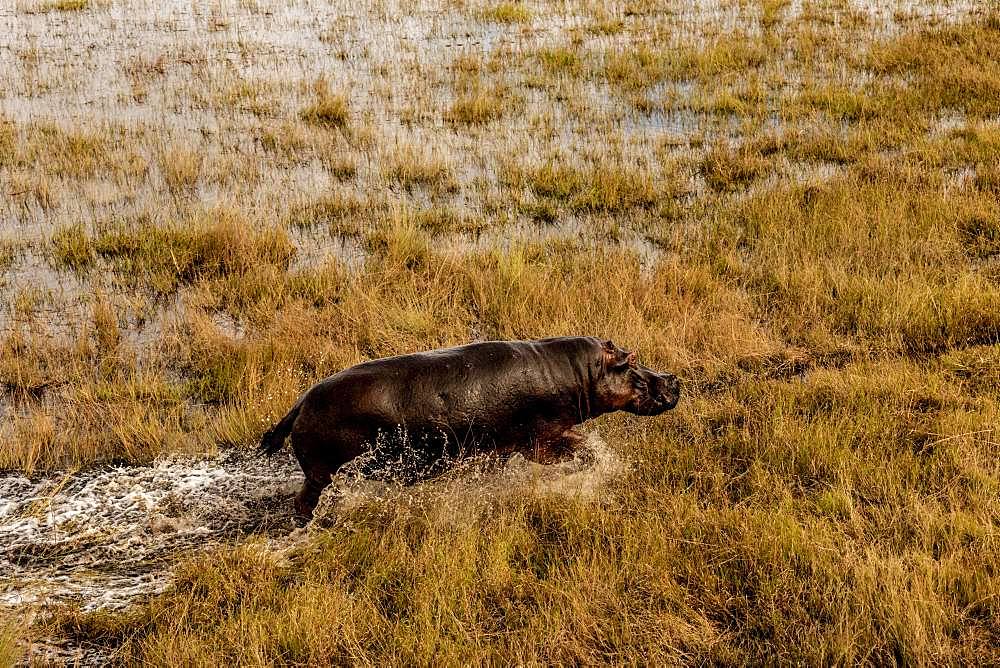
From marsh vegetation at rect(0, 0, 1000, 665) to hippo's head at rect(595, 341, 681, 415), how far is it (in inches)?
11.4

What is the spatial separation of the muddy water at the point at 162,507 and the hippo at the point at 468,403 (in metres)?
0.19

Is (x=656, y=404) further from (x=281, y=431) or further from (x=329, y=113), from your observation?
(x=329, y=113)

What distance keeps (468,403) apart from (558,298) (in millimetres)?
2680

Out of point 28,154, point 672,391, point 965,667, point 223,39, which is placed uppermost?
point 223,39

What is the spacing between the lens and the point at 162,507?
5391mm

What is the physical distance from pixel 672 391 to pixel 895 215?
4313mm

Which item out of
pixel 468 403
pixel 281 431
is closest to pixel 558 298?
pixel 468 403

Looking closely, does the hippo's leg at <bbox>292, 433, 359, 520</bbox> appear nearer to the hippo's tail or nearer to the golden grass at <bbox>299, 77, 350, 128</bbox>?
the hippo's tail

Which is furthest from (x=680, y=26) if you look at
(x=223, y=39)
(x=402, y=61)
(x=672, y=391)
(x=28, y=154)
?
(x=672, y=391)

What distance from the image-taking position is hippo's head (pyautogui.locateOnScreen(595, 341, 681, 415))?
5.64 m

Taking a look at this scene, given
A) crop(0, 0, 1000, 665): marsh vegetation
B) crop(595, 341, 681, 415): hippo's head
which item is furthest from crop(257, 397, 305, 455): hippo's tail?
crop(595, 341, 681, 415): hippo's head

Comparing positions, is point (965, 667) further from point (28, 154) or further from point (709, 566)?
point (28, 154)

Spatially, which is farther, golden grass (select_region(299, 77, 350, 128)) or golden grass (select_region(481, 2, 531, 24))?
golden grass (select_region(481, 2, 531, 24))

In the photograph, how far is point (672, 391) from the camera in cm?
577
